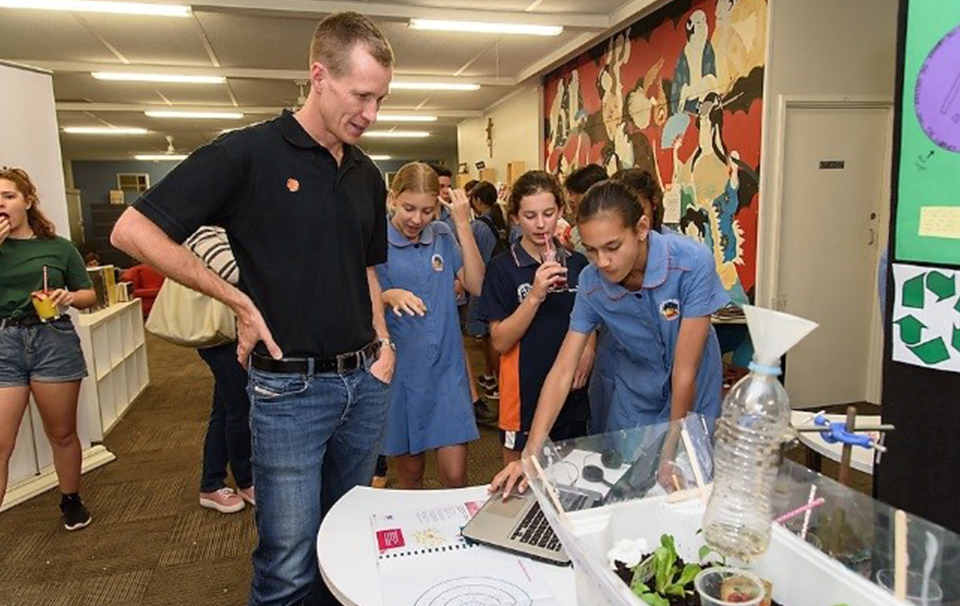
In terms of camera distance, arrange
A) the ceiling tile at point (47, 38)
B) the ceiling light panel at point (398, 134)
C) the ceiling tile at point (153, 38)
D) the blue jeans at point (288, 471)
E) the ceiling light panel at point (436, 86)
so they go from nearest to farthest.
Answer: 1. the blue jeans at point (288, 471)
2. the ceiling tile at point (47, 38)
3. the ceiling tile at point (153, 38)
4. the ceiling light panel at point (436, 86)
5. the ceiling light panel at point (398, 134)

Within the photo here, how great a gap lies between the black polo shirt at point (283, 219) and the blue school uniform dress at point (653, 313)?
23.0 inches

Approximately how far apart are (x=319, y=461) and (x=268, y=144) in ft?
2.21

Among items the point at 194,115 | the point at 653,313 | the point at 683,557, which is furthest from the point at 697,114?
the point at 194,115

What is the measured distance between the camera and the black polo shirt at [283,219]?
4.09 feet

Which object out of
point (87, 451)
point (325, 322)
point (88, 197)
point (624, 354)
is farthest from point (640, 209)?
point (88, 197)

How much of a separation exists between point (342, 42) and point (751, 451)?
108cm

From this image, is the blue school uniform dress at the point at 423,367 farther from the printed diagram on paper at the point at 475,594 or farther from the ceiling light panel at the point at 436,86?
the ceiling light panel at the point at 436,86

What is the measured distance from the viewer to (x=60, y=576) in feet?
8.01

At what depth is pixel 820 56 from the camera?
12.9ft

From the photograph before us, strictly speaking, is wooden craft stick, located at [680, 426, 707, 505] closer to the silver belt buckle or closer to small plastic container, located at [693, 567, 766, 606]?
small plastic container, located at [693, 567, 766, 606]

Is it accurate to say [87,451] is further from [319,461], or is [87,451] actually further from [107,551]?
[319,461]

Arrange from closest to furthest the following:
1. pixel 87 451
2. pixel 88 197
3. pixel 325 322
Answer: pixel 325 322 < pixel 87 451 < pixel 88 197

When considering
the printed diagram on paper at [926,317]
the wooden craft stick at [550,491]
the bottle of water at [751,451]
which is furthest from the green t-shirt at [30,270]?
the printed diagram on paper at [926,317]

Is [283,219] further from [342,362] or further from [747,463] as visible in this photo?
[747,463]
